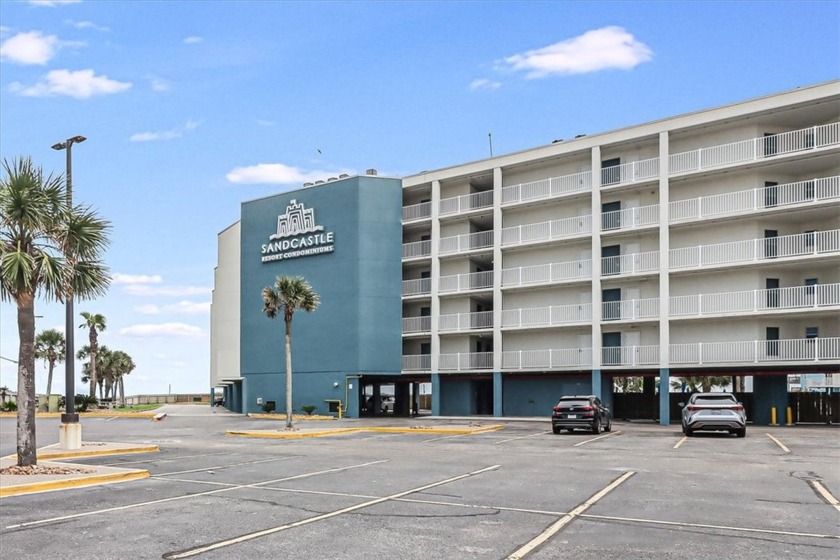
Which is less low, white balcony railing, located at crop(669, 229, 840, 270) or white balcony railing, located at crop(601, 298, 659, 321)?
white balcony railing, located at crop(669, 229, 840, 270)

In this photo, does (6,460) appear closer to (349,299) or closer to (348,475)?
(348,475)

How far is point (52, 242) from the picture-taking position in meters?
17.8

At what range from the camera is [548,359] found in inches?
1809

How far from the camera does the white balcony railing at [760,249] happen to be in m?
37.8

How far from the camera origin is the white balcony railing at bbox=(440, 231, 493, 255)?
50.2 metres

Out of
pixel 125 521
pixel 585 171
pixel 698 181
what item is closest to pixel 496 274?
pixel 585 171

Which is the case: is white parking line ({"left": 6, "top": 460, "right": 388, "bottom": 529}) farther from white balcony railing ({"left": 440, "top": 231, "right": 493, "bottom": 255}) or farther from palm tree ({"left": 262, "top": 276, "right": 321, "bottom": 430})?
white balcony railing ({"left": 440, "top": 231, "right": 493, "bottom": 255})

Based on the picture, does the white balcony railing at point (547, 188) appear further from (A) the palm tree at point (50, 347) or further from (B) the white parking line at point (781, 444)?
(A) the palm tree at point (50, 347)

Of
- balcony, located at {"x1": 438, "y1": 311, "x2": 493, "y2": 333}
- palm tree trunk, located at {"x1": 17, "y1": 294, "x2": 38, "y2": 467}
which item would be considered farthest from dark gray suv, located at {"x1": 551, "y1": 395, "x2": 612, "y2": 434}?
palm tree trunk, located at {"x1": 17, "y1": 294, "x2": 38, "y2": 467}

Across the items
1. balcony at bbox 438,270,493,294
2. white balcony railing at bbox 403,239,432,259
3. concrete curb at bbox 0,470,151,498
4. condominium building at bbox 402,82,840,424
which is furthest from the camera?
white balcony railing at bbox 403,239,432,259

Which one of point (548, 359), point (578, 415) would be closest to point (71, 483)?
point (578, 415)

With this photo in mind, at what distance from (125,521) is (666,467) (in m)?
12.3

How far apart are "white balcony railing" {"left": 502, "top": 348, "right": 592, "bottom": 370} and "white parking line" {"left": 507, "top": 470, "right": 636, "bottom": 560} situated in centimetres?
2977

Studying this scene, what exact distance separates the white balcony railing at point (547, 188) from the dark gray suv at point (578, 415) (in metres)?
17.0
